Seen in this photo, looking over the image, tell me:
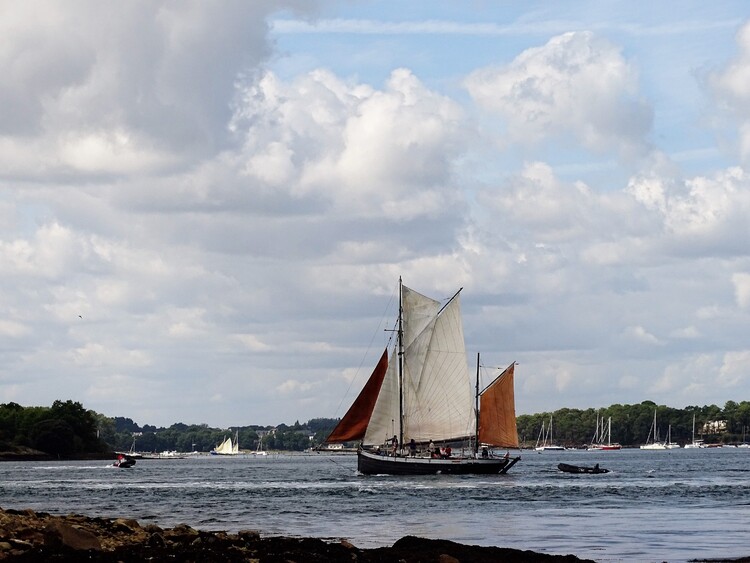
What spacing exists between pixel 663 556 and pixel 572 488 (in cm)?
5962

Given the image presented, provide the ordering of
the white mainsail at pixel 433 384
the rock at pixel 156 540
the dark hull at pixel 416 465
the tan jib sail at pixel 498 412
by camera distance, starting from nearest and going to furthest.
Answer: the rock at pixel 156 540 < the dark hull at pixel 416 465 < the white mainsail at pixel 433 384 < the tan jib sail at pixel 498 412

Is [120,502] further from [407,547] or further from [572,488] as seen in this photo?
[407,547]

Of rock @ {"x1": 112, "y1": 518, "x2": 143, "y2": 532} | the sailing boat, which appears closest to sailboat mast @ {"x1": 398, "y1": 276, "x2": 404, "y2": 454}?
the sailing boat

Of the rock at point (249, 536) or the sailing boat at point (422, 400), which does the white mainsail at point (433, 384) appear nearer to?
the sailing boat at point (422, 400)

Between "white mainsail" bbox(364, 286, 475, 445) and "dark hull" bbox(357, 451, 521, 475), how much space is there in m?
2.14

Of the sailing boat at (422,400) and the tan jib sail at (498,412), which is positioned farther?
the tan jib sail at (498,412)

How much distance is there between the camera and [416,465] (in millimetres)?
128625

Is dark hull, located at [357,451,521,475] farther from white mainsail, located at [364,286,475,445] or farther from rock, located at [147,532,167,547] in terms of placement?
rock, located at [147,532,167,547]

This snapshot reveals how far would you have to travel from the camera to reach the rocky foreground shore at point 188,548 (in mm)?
36906

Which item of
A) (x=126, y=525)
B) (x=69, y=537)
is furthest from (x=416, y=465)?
(x=69, y=537)

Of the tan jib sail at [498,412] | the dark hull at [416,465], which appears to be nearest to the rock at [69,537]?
the dark hull at [416,465]

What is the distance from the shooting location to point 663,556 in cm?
4531

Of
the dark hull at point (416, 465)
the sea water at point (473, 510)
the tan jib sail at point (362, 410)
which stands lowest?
the sea water at point (473, 510)

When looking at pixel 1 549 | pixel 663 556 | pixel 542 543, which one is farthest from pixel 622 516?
pixel 1 549
